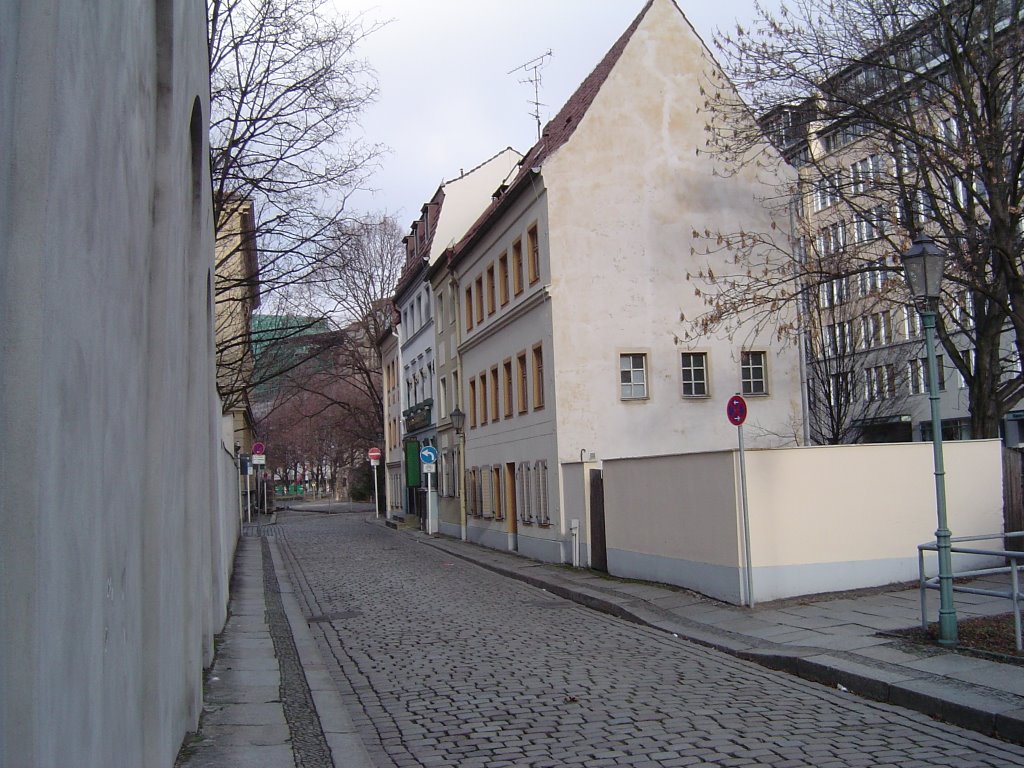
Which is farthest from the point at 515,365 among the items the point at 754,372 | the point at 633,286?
the point at 754,372

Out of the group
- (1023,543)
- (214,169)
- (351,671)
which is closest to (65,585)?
(351,671)

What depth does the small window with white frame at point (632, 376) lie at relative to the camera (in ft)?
76.2

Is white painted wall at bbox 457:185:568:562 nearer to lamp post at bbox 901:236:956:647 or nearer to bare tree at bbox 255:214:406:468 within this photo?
bare tree at bbox 255:214:406:468

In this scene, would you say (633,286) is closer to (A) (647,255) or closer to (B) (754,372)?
(A) (647,255)

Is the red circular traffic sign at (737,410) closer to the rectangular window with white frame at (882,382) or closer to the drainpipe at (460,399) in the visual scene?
the rectangular window with white frame at (882,382)

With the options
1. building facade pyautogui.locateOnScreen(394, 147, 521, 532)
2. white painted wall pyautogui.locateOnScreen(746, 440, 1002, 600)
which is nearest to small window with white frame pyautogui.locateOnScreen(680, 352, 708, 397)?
white painted wall pyautogui.locateOnScreen(746, 440, 1002, 600)

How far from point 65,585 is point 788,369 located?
22.9 metres

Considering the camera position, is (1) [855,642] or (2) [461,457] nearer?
(1) [855,642]

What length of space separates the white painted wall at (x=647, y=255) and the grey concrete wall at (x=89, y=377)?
56.2 ft

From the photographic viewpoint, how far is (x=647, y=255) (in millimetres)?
23562

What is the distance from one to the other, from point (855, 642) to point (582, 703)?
3.51 m

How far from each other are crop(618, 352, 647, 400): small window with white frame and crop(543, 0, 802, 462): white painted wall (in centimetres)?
17

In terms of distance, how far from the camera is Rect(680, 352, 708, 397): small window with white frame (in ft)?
77.5

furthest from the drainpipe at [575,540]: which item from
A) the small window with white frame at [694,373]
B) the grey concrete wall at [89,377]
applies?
the grey concrete wall at [89,377]
